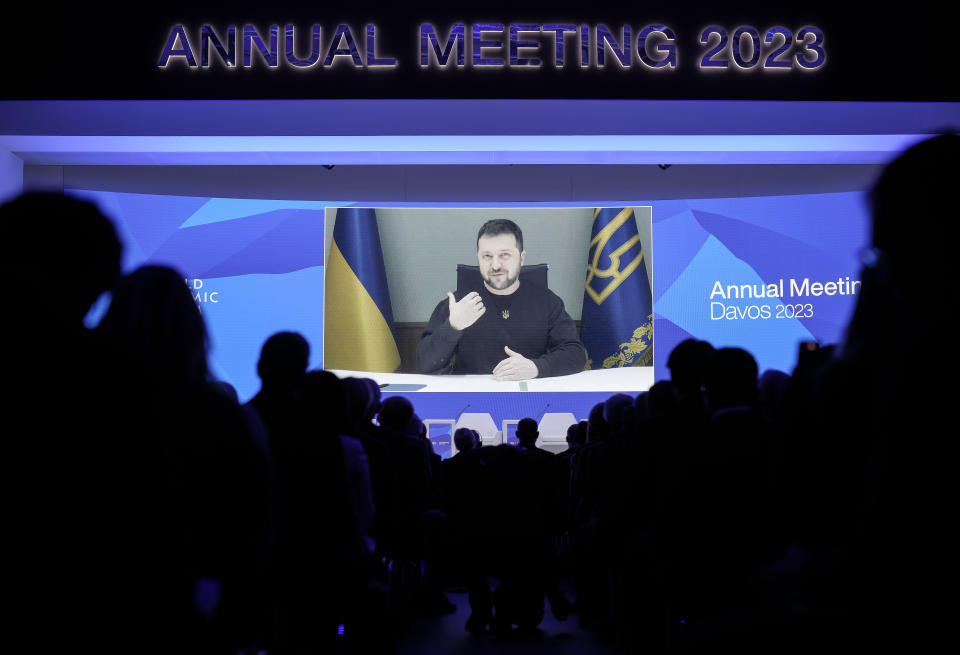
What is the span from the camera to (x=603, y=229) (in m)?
9.52

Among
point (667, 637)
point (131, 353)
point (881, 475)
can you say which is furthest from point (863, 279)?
point (667, 637)

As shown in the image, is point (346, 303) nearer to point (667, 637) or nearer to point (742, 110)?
point (742, 110)

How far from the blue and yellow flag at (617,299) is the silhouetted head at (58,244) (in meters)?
8.51

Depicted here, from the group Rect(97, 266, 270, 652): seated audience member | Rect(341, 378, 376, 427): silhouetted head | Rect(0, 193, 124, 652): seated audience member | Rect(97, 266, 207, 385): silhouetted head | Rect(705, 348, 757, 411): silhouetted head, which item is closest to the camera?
Rect(0, 193, 124, 652): seated audience member

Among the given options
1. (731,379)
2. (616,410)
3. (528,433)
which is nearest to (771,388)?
(731,379)

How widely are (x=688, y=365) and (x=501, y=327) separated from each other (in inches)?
243

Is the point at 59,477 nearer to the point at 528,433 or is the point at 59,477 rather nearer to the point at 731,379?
the point at 731,379

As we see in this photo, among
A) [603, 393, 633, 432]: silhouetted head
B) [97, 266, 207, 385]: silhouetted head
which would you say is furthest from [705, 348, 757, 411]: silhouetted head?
[603, 393, 633, 432]: silhouetted head

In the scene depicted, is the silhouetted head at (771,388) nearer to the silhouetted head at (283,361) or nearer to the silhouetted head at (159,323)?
the silhouetted head at (283,361)

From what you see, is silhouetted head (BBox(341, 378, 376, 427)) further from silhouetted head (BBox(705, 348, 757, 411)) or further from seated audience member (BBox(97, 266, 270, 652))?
seated audience member (BBox(97, 266, 270, 652))

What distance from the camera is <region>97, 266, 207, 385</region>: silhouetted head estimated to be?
162 centimetres

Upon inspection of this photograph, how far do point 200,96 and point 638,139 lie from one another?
3497mm

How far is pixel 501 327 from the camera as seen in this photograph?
31.1 feet

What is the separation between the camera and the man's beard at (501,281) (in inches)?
378
